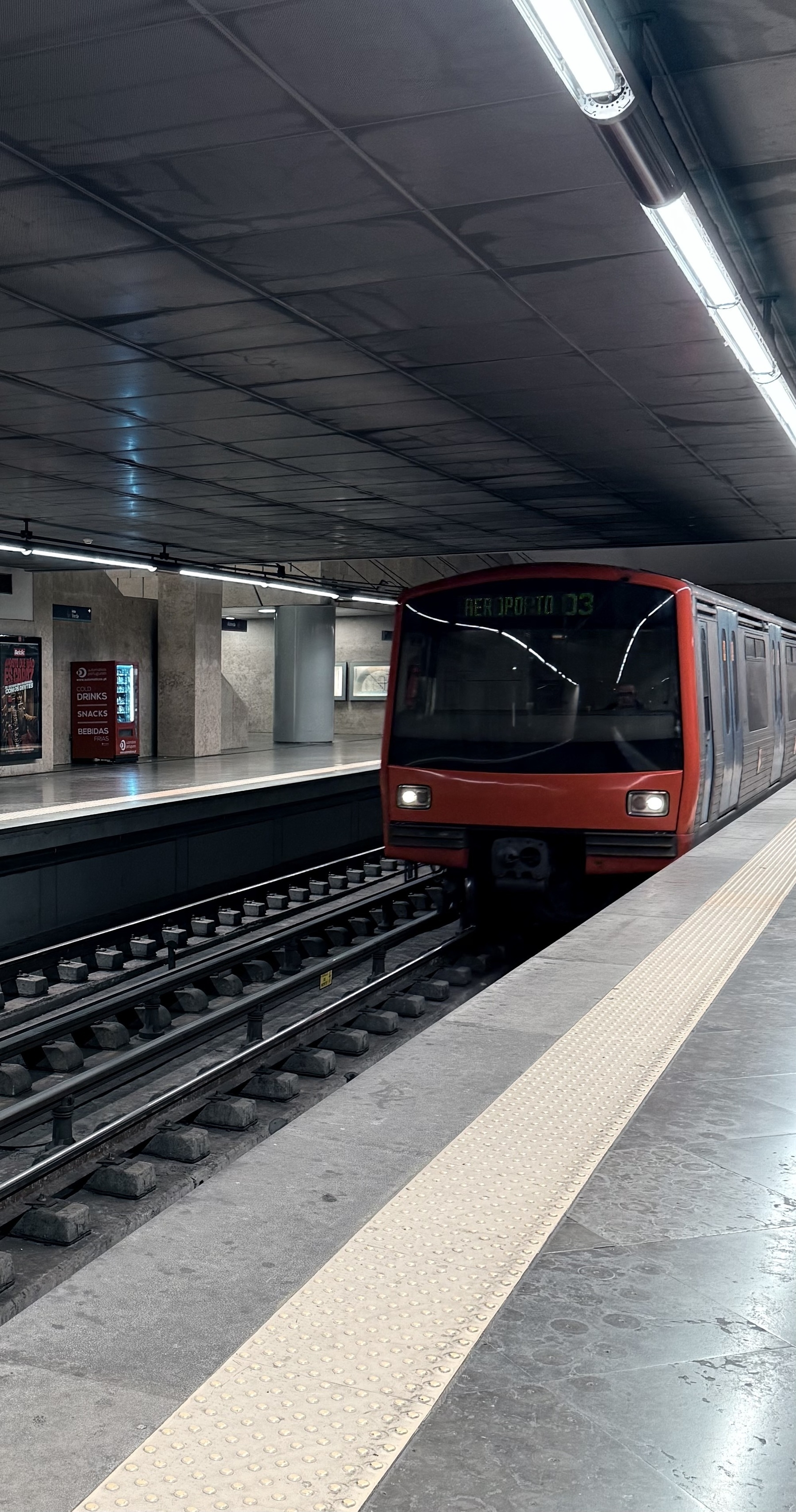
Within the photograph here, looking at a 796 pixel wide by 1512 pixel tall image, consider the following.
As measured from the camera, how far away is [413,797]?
888 cm

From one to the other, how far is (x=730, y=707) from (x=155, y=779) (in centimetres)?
971

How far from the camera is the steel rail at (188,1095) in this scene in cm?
514

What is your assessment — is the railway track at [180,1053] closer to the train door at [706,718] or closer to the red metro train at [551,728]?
the red metro train at [551,728]

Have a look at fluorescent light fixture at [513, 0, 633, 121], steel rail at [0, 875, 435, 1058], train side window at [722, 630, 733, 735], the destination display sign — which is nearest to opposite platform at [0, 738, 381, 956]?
steel rail at [0, 875, 435, 1058]

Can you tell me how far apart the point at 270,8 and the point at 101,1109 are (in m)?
5.02

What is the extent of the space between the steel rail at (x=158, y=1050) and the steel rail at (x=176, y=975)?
13cm

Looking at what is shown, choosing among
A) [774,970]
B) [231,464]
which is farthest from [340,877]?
[774,970]

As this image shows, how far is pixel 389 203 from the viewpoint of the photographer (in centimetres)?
508

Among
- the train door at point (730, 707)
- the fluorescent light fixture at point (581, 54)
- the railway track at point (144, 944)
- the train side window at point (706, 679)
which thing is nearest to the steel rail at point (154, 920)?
the railway track at point (144, 944)

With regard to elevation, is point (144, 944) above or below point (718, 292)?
below

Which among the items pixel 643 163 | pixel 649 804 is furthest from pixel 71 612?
pixel 643 163

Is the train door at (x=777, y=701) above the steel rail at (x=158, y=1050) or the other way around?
above

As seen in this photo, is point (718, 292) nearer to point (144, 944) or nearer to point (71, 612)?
point (144, 944)

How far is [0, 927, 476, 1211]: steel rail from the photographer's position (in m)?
5.14
